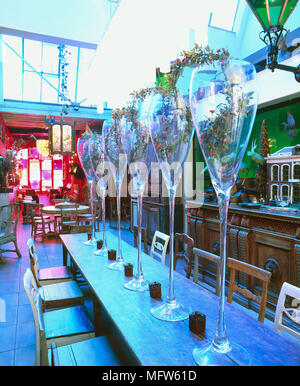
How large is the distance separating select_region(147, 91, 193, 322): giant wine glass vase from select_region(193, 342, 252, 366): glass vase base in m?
0.26

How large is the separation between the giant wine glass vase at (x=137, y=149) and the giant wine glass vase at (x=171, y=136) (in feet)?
0.94

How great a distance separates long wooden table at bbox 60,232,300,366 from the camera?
98cm

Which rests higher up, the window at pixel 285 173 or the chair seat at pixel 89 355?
the window at pixel 285 173

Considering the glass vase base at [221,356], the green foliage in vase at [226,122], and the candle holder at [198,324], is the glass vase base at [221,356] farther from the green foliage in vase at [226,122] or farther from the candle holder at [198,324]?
the green foliage in vase at [226,122]

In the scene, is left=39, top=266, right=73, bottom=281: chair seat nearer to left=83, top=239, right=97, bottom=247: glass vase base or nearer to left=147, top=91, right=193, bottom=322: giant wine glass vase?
left=83, top=239, right=97, bottom=247: glass vase base

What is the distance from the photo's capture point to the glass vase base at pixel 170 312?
1258 mm

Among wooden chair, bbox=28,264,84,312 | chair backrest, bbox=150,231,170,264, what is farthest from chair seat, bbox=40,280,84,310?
chair backrest, bbox=150,231,170,264

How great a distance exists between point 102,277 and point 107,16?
3513 mm

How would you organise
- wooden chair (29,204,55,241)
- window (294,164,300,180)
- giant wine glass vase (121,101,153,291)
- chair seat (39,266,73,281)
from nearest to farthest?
giant wine glass vase (121,101,153,291) → chair seat (39,266,73,281) → window (294,164,300,180) → wooden chair (29,204,55,241)

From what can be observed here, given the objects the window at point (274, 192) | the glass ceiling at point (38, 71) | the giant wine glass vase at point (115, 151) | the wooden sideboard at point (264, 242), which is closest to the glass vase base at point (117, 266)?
the giant wine glass vase at point (115, 151)

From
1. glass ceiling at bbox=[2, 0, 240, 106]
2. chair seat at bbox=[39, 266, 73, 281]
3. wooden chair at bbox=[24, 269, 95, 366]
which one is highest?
glass ceiling at bbox=[2, 0, 240, 106]

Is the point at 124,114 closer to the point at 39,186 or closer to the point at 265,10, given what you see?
the point at 265,10
